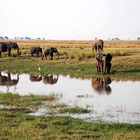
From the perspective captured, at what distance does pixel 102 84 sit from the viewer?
25266 mm

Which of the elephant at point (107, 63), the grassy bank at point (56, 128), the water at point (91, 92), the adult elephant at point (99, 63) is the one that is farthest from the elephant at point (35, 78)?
the grassy bank at point (56, 128)

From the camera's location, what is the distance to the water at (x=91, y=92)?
16.1 m

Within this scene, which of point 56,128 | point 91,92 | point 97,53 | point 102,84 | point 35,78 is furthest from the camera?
point 97,53

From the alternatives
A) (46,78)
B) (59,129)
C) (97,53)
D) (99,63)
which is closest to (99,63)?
(99,63)

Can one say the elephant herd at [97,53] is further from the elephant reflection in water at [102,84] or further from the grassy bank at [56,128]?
the grassy bank at [56,128]

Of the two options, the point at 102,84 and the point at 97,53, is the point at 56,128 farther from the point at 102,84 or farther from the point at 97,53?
the point at 97,53

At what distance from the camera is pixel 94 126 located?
13266 millimetres

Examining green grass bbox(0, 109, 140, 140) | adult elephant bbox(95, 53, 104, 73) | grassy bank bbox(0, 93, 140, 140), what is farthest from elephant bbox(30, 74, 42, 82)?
green grass bbox(0, 109, 140, 140)

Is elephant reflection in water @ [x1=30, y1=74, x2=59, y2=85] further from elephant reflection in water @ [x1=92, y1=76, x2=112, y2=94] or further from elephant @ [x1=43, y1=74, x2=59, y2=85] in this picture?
elephant reflection in water @ [x1=92, y1=76, x2=112, y2=94]

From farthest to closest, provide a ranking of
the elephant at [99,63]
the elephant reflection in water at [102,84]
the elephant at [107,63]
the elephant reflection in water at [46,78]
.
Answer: the elephant at [99,63] < the elephant at [107,63] < the elephant reflection in water at [46,78] < the elephant reflection in water at [102,84]

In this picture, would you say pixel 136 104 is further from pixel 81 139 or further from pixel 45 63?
pixel 45 63

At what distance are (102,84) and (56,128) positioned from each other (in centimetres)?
1237

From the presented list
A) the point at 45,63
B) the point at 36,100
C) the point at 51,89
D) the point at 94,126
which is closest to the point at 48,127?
the point at 94,126

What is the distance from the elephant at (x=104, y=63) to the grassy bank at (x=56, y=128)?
48.5 ft
